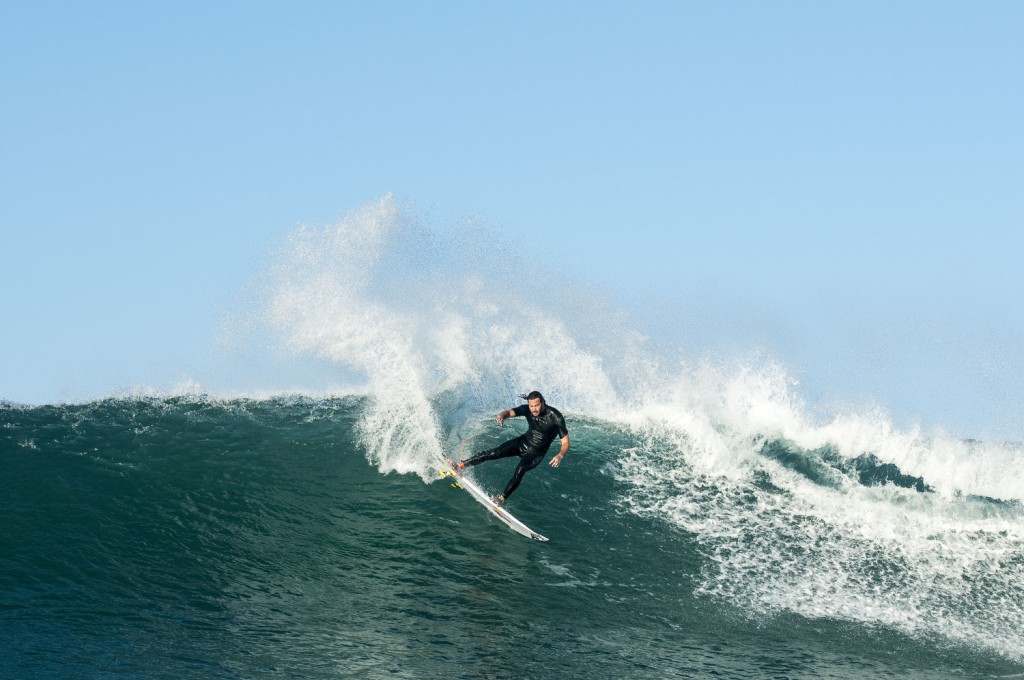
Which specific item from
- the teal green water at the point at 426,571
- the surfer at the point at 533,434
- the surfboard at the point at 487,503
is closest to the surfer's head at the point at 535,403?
the surfer at the point at 533,434

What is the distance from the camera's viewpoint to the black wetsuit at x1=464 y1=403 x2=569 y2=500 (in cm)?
954

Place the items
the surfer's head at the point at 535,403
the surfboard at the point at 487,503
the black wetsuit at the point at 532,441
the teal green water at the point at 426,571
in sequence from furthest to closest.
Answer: the surfboard at the point at 487,503 → the black wetsuit at the point at 532,441 → the surfer's head at the point at 535,403 → the teal green water at the point at 426,571

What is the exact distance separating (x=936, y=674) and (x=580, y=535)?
12.6ft

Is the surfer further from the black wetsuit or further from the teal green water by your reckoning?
the teal green water

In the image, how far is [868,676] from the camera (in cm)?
762

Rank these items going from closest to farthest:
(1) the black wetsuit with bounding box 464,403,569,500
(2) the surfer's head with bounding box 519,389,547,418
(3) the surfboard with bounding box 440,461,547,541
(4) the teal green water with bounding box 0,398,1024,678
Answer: (4) the teal green water with bounding box 0,398,1024,678 < (2) the surfer's head with bounding box 519,389,547,418 < (1) the black wetsuit with bounding box 464,403,569,500 < (3) the surfboard with bounding box 440,461,547,541

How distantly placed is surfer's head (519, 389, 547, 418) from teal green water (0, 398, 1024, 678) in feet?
5.05

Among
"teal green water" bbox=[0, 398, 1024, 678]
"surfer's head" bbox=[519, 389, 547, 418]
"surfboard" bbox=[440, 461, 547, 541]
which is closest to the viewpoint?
"teal green water" bbox=[0, 398, 1024, 678]

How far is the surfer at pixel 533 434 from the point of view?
31.0 feet

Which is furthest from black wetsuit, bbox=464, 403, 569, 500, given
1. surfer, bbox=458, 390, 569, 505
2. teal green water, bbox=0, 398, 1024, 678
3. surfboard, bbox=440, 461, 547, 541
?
teal green water, bbox=0, 398, 1024, 678

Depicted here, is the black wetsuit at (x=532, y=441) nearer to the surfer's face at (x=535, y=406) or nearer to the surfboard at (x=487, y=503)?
the surfer's face at (x=535, y=406)

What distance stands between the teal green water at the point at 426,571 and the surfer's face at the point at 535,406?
5.01 ft

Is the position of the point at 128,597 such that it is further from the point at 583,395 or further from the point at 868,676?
the point at 583,395

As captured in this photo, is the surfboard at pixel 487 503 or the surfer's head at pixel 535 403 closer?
the surfer's head at pixel 535 403
